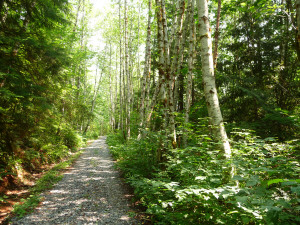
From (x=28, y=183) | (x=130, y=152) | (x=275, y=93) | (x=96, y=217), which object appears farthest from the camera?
(x=275, y=93)

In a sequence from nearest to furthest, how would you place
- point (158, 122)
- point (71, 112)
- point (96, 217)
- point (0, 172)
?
point (96, 217) < point (0, 172) < point (71, 112) < point (158, 122)

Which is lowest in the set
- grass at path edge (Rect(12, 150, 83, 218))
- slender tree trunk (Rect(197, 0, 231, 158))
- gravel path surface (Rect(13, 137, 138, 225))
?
gravel path surface (Rect(13, 137, 138, 225))

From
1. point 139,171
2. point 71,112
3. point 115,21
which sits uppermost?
point 115,21

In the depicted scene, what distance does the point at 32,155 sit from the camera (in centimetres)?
642

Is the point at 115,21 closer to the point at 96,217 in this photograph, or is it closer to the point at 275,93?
the point at 275,93

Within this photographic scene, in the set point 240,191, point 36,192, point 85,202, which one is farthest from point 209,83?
point 36,192

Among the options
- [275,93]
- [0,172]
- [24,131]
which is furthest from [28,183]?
[275,93]

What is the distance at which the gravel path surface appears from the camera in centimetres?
359

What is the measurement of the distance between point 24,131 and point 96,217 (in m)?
3.64

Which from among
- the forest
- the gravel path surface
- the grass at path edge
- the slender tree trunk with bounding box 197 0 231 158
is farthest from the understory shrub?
the grass at path edge

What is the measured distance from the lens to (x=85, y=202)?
4.38 m

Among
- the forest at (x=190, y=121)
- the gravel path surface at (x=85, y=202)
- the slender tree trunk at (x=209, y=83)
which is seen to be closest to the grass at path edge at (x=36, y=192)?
the gravel path surface at (x=85, y=202)

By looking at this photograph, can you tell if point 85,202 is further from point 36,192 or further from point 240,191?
point 240,191

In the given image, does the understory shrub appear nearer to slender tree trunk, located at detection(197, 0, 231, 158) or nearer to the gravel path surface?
slender tree trunk, located at detection(197, 0, 231, 158)
